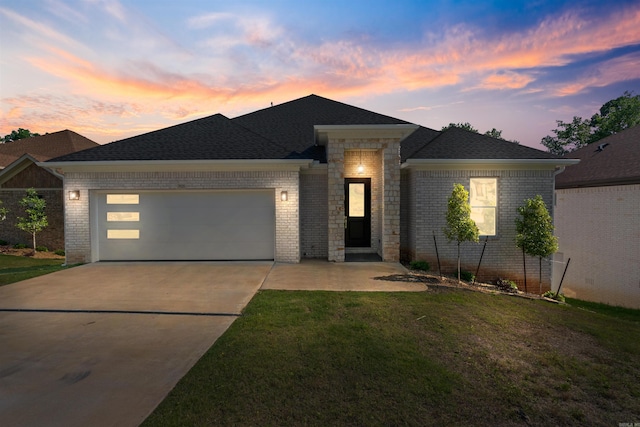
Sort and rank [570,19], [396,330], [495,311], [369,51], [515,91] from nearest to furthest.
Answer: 1. [396,330]
2. [495,311]
3. [570,19]
4. [369,51]
5. [515,91]

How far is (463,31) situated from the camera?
38.0 feet

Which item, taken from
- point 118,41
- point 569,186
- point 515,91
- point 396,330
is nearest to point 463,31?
point 515,91

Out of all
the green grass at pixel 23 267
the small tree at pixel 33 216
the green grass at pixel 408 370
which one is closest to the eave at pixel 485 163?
the green grass at pixel 408 370

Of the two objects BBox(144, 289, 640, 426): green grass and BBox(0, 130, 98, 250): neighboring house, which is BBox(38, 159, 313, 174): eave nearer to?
BBox(144, 289, 640, 426): green grass

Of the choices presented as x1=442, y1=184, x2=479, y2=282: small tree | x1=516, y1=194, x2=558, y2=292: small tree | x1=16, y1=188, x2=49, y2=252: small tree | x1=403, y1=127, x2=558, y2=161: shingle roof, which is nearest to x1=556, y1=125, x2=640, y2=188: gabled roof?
x1=403, y1=127, x2=558, y2=161: shingle roof

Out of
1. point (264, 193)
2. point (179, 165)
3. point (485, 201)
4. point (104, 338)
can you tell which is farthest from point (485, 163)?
point (104, 338)

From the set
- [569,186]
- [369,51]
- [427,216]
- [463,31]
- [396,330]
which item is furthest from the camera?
[569,186]

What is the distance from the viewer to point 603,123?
94.4ft

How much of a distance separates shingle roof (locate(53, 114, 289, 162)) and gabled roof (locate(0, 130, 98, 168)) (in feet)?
48.9

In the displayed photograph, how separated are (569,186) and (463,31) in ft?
29.3

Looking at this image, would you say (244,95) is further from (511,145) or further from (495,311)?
(495,311)

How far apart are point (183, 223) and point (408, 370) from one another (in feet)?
28.6

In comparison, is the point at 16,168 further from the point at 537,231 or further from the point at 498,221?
the point at 537,231

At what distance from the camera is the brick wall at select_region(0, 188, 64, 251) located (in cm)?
1477
